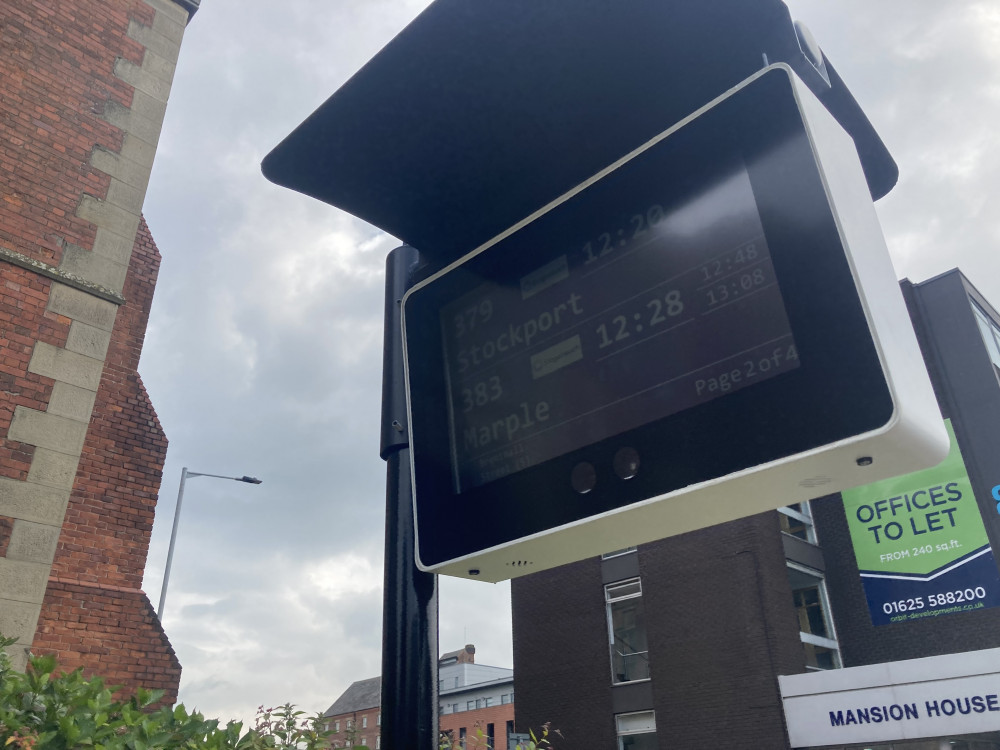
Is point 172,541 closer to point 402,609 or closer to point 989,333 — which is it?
point 402,609

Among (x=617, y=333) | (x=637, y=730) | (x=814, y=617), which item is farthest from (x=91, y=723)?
(x=814, y=617)

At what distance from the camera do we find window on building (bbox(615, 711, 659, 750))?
65.6ft

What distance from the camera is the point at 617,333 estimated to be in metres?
1.76

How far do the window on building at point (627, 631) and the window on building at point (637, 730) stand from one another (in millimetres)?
913

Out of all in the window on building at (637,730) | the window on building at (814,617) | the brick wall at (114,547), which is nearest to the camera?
the brick wall at (114,547)

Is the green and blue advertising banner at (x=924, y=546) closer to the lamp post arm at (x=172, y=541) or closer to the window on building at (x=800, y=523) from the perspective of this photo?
the window on building at (x=800, y=523)

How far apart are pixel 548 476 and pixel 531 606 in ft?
77.2

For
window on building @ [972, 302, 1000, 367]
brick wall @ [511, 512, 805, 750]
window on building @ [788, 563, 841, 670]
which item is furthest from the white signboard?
window on building @ [972, 302, 1000, 367]

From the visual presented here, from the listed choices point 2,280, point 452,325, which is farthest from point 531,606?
point 452,325

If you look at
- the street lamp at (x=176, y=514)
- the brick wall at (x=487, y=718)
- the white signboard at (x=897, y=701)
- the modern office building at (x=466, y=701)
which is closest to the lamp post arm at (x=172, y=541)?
the street lamp at (x=176, y=514)

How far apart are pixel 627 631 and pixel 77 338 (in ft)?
60.2

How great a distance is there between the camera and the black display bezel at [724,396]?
1357 mm

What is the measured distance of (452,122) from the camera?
2.07 meters

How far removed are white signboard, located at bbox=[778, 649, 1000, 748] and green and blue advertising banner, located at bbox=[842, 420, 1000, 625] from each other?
217 cm
